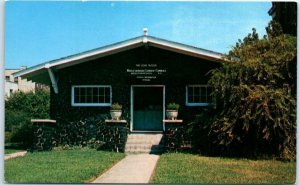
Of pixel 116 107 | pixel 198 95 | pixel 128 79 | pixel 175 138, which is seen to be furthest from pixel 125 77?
pixel 175 138

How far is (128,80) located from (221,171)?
6.36 metres

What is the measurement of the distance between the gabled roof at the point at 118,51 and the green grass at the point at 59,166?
3.24 meters

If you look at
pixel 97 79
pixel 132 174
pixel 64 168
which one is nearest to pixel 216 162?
pixel 132 174

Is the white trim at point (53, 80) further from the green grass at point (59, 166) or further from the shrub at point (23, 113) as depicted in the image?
the green grass at point (59, 166)

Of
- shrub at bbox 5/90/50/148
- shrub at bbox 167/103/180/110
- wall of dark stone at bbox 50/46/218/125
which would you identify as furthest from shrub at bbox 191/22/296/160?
shrub at bbox 5/90/50/148

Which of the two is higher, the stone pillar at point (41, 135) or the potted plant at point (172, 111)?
the potted plant at point (172, 111)

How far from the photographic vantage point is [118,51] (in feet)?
54.2

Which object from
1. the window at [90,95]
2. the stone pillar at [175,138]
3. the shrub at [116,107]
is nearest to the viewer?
the stone pillar at [175,138]

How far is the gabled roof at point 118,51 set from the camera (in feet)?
52.1

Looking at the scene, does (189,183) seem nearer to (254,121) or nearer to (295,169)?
(295,169)

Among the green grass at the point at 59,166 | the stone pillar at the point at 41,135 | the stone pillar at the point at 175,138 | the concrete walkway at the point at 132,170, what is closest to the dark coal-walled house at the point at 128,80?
the stone pillar at the point at 41,135

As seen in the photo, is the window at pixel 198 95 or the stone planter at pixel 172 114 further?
the window at pixel 198 95

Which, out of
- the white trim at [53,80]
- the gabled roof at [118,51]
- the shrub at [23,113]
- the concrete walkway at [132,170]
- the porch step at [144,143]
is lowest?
the concrete walkway at [132,170]

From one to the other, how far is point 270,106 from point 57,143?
6928 millimetres
